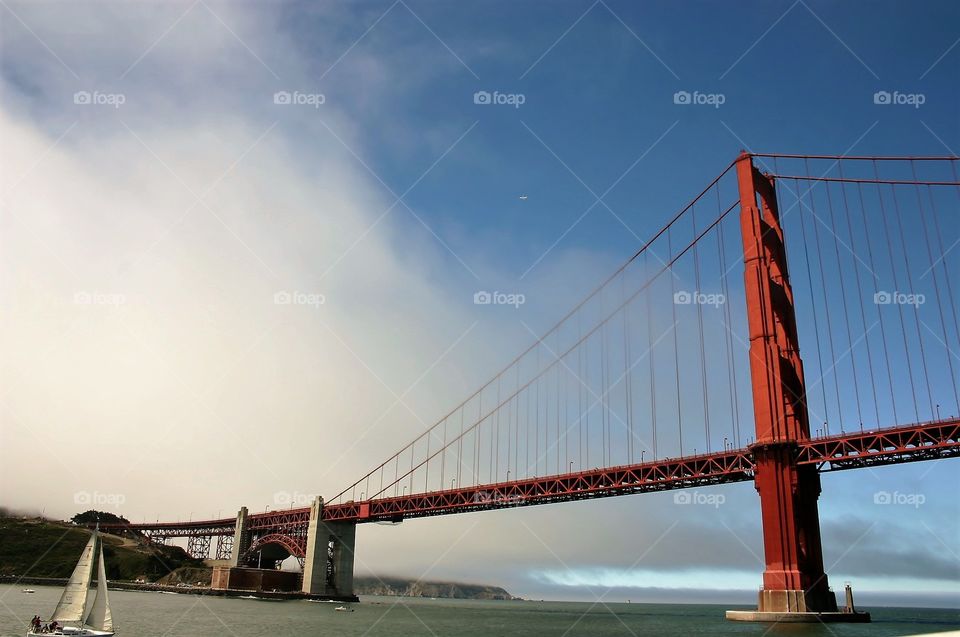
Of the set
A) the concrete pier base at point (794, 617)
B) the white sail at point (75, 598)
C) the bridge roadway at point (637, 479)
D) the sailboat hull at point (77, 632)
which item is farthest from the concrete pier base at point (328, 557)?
the sailboat hull at point (77, 632)

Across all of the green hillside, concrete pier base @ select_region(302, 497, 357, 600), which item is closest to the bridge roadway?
concrete pier base @ select_region(302, 497, 357, 600)

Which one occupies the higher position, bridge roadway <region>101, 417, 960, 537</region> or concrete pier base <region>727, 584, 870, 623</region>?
bridge roadway <region>101, 417, 960, 537</region>

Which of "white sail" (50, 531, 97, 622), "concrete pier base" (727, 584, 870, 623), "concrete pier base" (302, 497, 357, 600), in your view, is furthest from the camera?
"concrete pier base" (302, 497, 357, 600)

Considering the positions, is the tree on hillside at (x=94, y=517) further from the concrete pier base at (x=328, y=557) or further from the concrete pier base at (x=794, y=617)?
Result: the concrete pier base at (x=794, y=617)

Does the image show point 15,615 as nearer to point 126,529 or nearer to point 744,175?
point 744,175

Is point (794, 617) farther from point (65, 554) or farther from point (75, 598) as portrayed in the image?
point (65, 554)

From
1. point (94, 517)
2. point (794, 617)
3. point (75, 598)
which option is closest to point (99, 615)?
point (75, 598)

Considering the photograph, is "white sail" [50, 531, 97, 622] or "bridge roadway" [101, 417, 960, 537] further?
"bridge roadway" [101, 417, 960, 537]

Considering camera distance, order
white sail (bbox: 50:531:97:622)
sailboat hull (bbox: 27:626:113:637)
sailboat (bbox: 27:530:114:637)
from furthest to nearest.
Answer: white sail (bbox: 50:531:97:622)
sailboat (bbox: 27:530:114:637)
sailboat hull (bbox: 27:626:113:637)

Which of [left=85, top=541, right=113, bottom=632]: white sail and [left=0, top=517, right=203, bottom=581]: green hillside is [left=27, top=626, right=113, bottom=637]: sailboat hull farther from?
[left=0, top=517, right=203, bottom=581]: green hillside
